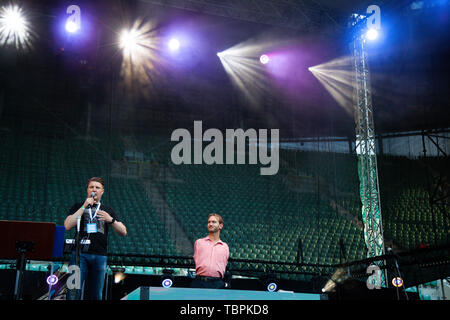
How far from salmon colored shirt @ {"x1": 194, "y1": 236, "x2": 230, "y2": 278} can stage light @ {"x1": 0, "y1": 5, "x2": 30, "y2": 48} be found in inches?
329

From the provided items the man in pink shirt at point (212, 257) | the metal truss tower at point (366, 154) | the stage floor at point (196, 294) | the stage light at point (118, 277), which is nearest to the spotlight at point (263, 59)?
the metal truss tower at point (366, 154)

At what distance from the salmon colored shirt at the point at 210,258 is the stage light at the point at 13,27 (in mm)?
8357

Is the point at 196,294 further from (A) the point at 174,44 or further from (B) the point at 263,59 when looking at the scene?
(B) the point at 263,59

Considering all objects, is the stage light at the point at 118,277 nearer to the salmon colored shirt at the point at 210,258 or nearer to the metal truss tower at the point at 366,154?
the salmon colored shirt at the point at 210,258

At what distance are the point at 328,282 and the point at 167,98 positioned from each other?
5.60 m

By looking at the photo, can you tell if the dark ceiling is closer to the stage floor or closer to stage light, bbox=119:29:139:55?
stage light, bbox=119:29:139:55

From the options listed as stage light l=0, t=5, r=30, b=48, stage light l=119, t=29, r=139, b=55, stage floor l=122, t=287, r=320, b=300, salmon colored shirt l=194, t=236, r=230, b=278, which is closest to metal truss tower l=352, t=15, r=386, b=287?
stage light l=119, t=29, r=139, b=55

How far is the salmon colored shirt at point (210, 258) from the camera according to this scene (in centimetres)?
301

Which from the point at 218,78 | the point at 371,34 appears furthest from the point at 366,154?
the point at 218,78

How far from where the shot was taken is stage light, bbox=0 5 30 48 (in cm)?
934

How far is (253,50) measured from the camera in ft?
35.9

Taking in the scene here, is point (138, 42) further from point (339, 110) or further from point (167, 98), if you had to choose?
point (339, 110)
